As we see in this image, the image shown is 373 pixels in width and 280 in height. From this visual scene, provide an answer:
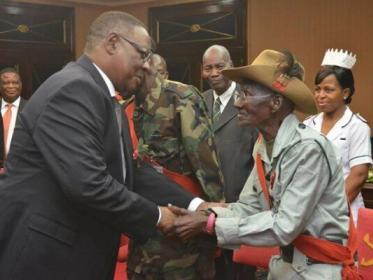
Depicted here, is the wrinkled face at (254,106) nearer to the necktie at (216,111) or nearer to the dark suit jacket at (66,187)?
the dark suit jacket at (66,187)

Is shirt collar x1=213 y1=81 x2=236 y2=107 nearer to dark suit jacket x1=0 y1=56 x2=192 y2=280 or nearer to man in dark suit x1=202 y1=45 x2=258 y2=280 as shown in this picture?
man in dark suit x1=202 y1=45 x2=258 y2=280

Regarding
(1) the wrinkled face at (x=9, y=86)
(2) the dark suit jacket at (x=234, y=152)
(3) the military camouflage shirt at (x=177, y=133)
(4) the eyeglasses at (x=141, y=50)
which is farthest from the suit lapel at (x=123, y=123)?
(1) the wrinkled face at (x=9, y=86)

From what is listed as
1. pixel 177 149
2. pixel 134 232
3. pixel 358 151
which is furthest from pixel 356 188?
pixel 134 232

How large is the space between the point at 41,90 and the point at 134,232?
56 centimetres

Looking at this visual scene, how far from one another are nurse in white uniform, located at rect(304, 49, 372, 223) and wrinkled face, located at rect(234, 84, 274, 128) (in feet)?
4.07

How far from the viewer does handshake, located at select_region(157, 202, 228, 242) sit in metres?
2.15

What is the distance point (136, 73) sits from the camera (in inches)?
80.0

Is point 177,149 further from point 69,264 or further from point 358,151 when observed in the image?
point 358,151

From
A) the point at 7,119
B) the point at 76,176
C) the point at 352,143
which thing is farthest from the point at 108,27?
the point at 7,119

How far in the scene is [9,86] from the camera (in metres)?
6.45

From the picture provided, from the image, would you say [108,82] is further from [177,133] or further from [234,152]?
[234,152]

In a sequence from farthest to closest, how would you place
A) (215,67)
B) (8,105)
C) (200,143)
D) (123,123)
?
(8,105) → (215,67) → (200,143) → (123,123)

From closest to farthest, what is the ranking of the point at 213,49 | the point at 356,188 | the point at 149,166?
the point at 149,166 → the point at 356,188 → the point at 213,49

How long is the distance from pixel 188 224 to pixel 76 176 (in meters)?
0.61
